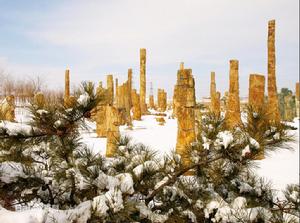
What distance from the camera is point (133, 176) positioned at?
2.24 m

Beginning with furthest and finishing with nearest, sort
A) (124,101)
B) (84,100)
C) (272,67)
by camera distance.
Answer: (124,101), (272,67), (84,100)

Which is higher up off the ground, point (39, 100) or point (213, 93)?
point (213, 93)

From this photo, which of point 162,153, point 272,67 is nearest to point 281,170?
point 162,153

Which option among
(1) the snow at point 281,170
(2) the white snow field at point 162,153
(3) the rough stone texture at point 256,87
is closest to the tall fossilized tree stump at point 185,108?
(2) the white snow field at point 162,153

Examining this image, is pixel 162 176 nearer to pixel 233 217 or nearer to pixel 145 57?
pixel 233 217

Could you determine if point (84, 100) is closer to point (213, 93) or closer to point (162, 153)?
point (162, 153)

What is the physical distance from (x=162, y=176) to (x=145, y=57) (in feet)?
70.1

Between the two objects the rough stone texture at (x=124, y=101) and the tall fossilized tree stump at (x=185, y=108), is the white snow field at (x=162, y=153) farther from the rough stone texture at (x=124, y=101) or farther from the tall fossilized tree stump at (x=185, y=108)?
the rough stone texture at (x=124, y=101)

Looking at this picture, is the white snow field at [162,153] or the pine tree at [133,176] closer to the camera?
the white snow field at [162,153]

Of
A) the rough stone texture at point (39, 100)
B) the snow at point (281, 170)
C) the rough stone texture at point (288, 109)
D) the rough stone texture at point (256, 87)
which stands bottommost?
the snow at point (281, 170)

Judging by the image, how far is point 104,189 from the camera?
208cm

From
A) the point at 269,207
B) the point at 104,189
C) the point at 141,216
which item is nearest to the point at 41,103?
the point at 104,189

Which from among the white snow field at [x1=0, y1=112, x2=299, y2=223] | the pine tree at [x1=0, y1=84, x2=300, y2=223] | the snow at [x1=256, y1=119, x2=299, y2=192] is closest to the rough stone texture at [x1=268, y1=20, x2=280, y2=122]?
the white snow field at [x1=0, y1=112, x2=299, y2=223]

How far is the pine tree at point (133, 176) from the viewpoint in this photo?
198 centimetres
